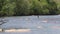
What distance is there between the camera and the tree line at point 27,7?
4444cm

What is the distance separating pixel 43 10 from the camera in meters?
56.6

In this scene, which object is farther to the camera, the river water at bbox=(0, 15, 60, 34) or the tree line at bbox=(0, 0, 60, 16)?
the tree line at bbox=(0, 0, 60, 16)

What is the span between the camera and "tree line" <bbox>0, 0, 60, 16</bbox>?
44438 mm

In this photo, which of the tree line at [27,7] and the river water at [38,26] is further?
the tree line at [27,7]

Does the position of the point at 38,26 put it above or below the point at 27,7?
above

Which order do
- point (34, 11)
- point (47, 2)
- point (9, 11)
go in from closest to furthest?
1. point (9, 11)
2. point (34, 11)
3. point (47, 2)

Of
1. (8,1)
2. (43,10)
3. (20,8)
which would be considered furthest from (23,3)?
(43,10)

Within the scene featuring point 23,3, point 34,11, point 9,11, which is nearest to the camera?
point 9,11

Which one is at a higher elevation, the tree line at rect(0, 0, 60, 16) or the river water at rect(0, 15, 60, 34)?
the river water at rect(0, 15, 60, 34)

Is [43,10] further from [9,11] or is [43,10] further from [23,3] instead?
[9,11]

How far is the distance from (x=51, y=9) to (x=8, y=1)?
59.2 ft

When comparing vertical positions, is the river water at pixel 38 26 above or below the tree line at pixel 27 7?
above

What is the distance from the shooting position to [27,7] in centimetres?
4969

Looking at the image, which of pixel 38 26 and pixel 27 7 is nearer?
pixel 38 26
